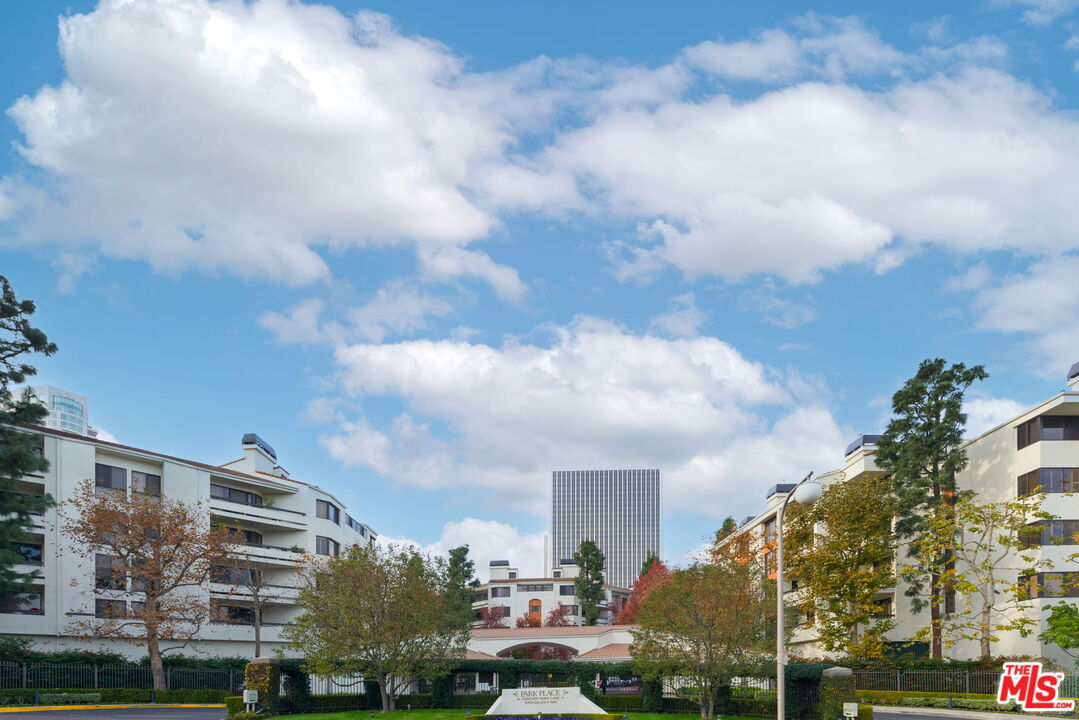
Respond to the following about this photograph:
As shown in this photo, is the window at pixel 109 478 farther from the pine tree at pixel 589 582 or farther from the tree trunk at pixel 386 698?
the pine tree at pixel 589 582

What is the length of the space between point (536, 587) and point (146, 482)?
7266cm

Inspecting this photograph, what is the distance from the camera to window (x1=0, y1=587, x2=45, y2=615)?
55562 mm

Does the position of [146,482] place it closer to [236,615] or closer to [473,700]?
[236,615]

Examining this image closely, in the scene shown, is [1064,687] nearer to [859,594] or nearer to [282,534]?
[859,594]

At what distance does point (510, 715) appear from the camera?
38250mm

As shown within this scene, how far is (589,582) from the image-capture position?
372 feet

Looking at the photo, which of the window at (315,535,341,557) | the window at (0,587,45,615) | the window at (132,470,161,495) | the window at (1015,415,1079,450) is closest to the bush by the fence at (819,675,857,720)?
the window at (1015,415,1079,450)

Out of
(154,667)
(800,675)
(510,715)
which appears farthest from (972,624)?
(154,667)

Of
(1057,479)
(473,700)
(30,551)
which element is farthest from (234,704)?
(1057,479)

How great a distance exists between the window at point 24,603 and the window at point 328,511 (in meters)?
24.4

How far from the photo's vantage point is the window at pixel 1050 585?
5125cm

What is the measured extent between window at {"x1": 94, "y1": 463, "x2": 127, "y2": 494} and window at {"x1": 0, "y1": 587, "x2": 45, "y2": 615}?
6816 mm

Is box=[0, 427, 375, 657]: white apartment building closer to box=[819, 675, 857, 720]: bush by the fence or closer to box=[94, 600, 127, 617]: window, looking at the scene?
box=[94, 600, 127, 617]: window

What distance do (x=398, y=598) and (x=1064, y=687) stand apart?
101 feet
